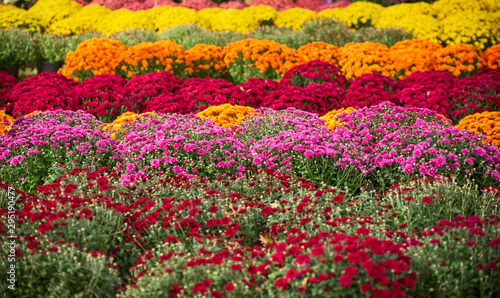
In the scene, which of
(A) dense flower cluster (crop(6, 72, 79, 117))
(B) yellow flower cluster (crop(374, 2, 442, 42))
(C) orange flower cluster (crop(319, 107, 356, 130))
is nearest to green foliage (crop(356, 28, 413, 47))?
(B) yellow flower cluster (crop(374, 2, 442, 42))

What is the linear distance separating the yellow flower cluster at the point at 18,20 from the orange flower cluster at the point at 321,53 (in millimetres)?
8719

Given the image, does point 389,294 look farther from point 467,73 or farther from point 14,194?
point 467,73

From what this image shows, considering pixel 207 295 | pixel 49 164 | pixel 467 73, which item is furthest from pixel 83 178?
pixel 467 73

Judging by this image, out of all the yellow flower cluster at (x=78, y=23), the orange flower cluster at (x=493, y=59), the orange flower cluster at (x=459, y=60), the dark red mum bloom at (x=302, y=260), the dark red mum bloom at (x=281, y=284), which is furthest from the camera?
the yellow flower cluster at (x=78, y=23)

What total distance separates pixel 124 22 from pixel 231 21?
3.40 meters

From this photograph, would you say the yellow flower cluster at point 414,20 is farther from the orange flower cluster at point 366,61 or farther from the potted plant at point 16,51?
the potted plant at point 16,51

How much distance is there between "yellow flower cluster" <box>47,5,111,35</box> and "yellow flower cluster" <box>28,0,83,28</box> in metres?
0.31

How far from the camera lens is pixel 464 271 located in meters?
3.18

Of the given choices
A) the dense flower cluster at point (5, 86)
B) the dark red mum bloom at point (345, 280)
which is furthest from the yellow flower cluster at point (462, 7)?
the dark red mum bloom at point (345, 280)

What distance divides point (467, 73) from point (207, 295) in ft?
30.4

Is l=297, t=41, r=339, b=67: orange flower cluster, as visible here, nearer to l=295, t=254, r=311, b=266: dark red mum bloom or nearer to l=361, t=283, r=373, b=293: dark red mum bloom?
l=295, t=254, r=311, b=266: dark red mum bloom

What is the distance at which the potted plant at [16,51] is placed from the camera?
1205cm

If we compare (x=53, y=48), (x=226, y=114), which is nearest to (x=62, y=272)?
(x=226, y=114)

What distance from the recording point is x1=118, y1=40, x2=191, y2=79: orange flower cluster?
10031mm
